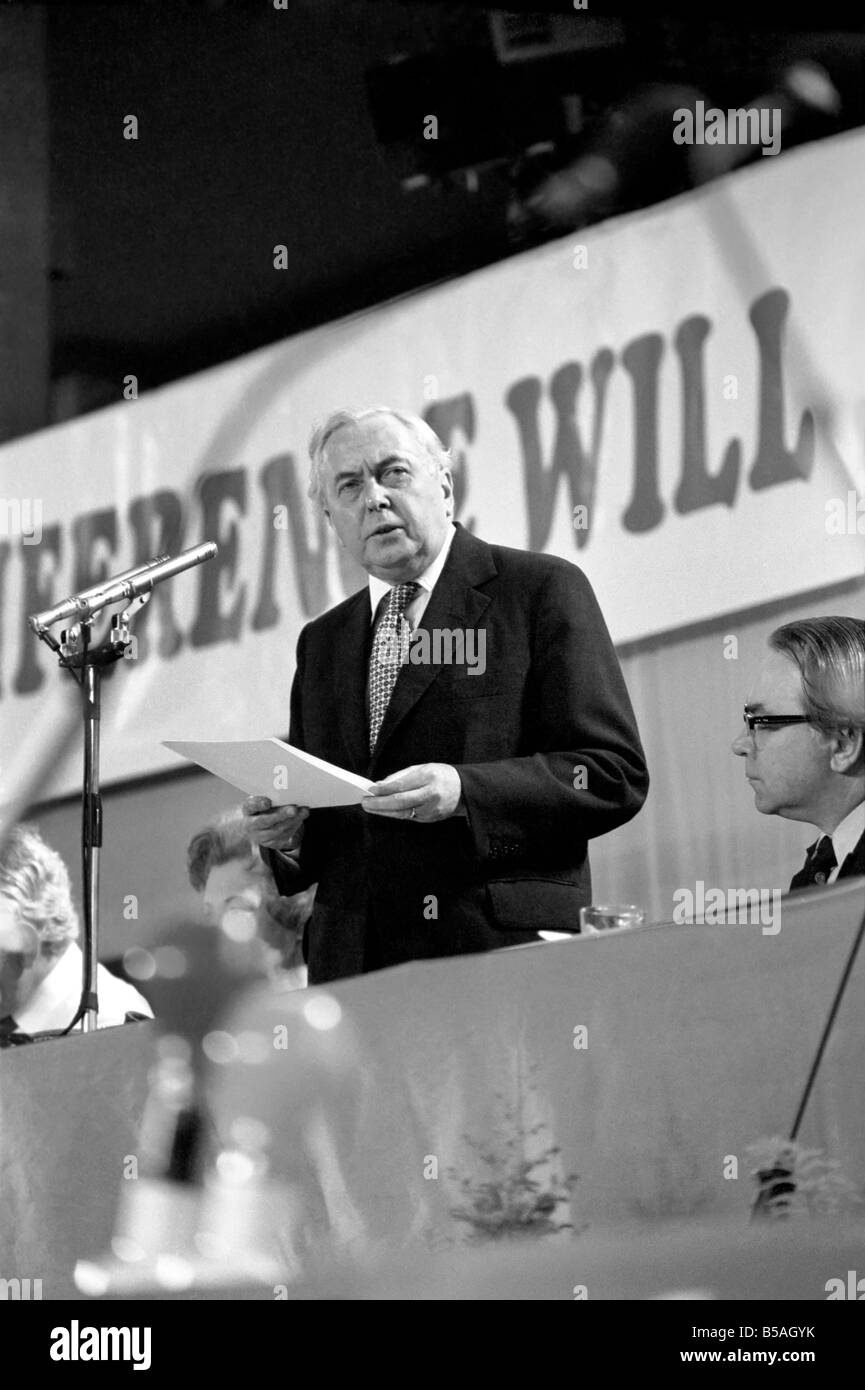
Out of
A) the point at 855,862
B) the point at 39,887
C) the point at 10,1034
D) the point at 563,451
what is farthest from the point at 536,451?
the point at 10,1034

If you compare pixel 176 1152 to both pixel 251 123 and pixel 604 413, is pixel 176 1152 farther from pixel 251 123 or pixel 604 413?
pixel 251 123

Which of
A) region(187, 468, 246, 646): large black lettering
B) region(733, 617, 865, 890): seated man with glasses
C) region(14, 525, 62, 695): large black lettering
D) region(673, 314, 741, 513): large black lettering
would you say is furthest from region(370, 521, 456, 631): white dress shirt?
region(14, 525, 62, 695): large black lettering

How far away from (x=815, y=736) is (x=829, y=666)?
0.13m

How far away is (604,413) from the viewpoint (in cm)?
363

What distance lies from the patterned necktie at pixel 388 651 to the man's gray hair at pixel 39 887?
2.60ft

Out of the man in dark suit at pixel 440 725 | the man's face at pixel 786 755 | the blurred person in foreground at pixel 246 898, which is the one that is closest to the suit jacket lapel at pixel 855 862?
the man's face at pixel 786 755

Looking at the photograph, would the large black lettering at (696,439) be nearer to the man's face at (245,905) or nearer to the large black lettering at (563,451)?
the large black lettering at (563,451)

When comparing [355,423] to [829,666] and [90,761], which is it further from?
[829,666]

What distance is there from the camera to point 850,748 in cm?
292

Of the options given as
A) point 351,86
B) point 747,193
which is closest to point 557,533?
point 747,193

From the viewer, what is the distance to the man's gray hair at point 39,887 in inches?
140

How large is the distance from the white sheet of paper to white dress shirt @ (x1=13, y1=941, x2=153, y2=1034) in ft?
2.57
